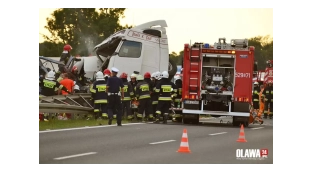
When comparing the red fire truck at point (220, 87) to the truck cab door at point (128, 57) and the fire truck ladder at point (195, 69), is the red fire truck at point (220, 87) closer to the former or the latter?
the fire truck ladder at point (195, 69)

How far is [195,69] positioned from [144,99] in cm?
210

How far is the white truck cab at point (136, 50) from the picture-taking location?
28391 millimetres

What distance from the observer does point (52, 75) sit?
2355 cm

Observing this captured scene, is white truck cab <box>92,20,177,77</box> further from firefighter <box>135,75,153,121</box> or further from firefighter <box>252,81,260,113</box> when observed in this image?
firefighter <box>252,81,260,113</box>

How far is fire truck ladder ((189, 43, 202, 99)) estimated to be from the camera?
2419cm

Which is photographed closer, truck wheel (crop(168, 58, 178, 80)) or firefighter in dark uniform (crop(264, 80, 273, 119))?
truck wheel (crop(168, 58, 178, 80))

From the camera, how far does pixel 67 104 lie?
75.8 feet

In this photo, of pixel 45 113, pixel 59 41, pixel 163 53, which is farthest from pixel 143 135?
pixel 59 41

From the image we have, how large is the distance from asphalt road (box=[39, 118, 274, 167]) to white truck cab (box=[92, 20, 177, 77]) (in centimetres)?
677

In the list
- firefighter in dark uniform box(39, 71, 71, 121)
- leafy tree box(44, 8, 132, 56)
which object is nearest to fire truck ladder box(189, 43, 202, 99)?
firefighter in dark uniform box(39, 71, 71, 121)

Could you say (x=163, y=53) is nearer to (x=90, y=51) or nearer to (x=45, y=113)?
(x=90, y=51)

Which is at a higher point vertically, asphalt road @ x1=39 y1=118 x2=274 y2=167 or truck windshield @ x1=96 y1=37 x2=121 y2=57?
truck windshield @ x1=96 y1=37 x2=121 y2=57

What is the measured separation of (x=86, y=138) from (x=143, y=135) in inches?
82.0

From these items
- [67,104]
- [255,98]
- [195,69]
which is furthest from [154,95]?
[255,98]
